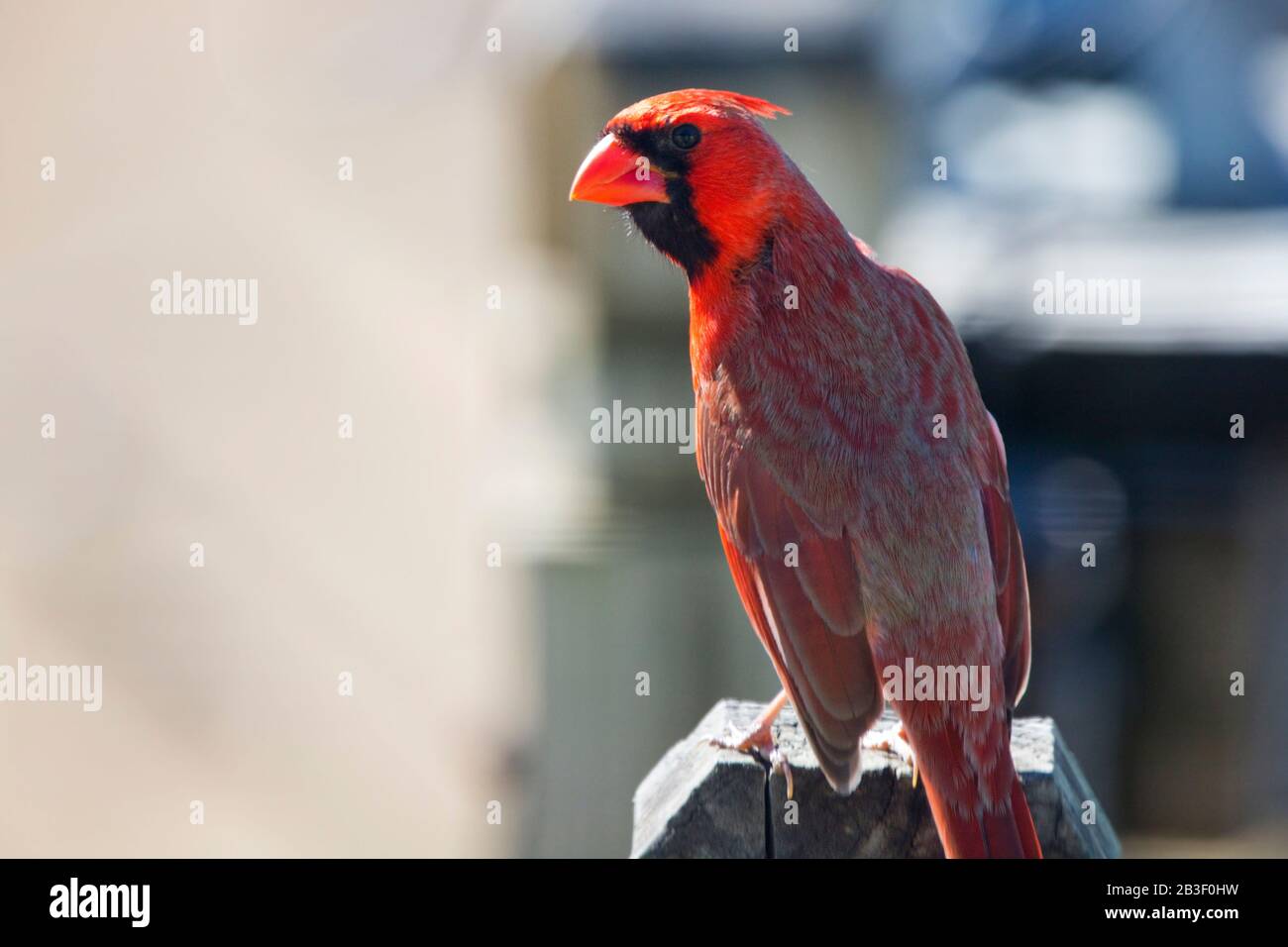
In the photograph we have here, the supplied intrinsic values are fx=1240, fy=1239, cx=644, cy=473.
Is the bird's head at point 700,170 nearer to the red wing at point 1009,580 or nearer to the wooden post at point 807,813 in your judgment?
the red wing at point 1009,580

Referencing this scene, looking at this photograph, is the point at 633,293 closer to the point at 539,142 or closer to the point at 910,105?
the point at 539,142

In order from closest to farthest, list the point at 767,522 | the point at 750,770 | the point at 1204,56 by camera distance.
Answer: the point at 750,770, the point at 767,522, the point at 1204,56

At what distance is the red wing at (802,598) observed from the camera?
5.20 ft

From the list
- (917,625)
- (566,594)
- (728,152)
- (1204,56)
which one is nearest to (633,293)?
(566,594)

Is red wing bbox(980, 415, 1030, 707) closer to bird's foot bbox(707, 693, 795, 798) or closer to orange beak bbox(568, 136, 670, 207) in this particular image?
bird's foot bbox(707, 693, 795, 798)

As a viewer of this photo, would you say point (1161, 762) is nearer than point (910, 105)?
Yes

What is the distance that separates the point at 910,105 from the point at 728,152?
2806 millimetres
